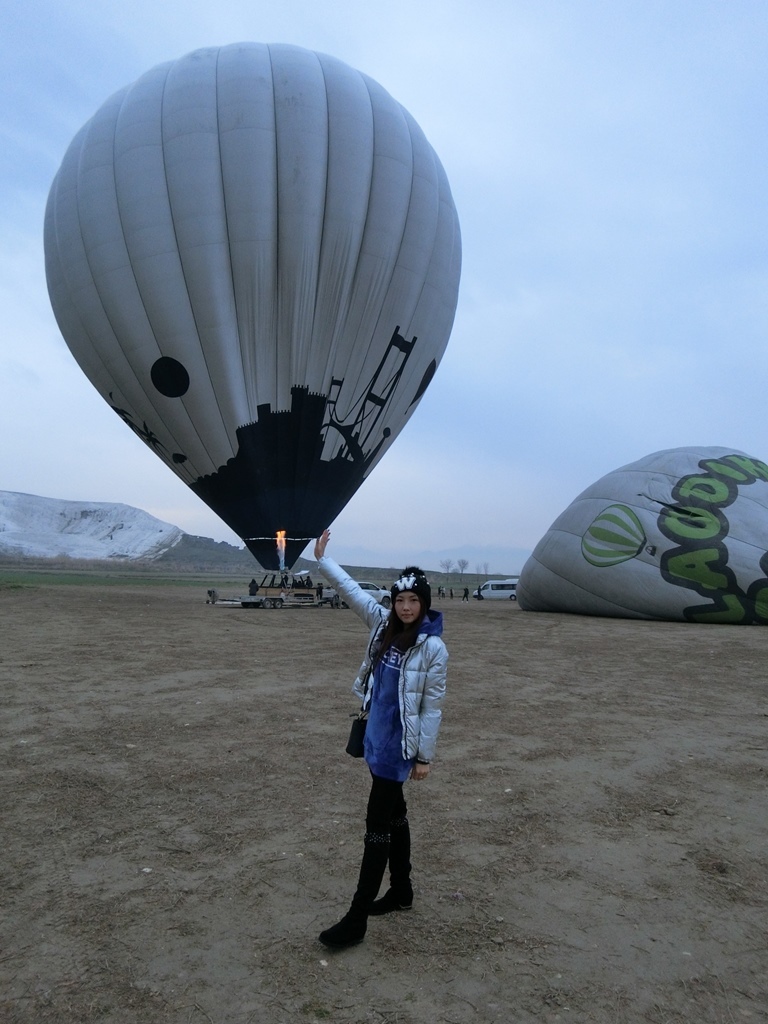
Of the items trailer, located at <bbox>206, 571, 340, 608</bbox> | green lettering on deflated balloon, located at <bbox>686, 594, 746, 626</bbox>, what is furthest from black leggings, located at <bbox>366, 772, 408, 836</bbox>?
trailer, located at <bbox>206, 571, 340, 608</bbox>

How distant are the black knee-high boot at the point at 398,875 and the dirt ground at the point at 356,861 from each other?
0.09 metres

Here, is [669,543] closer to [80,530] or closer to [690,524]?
[690,524]

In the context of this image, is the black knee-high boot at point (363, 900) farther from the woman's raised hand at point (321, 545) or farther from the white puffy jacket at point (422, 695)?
the woman's raised hand at point (321, 545)

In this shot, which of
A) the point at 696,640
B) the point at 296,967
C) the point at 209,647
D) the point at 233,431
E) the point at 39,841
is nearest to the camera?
the point at 296,967

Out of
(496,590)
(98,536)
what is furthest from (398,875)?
(98,536)

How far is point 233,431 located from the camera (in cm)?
1636

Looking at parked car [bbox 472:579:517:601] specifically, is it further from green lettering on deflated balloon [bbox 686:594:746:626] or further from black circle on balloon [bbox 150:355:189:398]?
black circle on balloon [bbox 150:355:189:398]

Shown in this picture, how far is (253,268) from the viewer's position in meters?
15.5

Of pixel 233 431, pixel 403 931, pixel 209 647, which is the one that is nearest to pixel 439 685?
pixel 403 931

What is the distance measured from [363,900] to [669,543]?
49.4 ft

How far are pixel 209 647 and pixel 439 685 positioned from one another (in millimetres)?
9254

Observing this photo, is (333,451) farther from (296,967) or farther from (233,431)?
(296,967)

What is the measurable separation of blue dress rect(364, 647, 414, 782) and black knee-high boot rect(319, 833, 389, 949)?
0.30 meters

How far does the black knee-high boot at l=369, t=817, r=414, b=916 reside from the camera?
3092 millimetres
